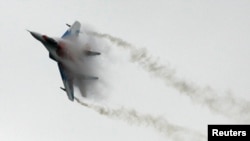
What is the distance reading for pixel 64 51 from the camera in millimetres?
86062

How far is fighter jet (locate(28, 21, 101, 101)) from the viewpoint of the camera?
8544 centimetres

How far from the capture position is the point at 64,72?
90688 millimetres

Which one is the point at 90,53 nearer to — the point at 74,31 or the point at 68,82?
the point at 74,31

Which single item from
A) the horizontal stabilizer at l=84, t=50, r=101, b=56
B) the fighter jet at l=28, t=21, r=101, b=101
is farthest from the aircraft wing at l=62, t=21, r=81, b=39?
the horizontal stabilizer at l=84, t=50, r=101, b=56

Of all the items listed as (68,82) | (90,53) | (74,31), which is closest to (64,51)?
(90,53)

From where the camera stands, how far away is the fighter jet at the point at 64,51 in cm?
8544

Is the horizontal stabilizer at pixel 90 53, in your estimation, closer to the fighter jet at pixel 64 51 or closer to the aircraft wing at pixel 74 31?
the fighter jet at pixel 64 51

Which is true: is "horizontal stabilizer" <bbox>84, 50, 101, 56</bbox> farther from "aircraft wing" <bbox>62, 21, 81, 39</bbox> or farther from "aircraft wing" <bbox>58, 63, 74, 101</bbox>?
"aircraft wing" <bbox>58, 63, 74, 101</bbox>

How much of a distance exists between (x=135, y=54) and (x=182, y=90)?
910cm

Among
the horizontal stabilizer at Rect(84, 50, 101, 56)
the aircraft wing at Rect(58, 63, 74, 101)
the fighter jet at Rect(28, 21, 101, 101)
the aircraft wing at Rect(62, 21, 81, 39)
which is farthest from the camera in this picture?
the aircraft wing at Rect(58, 63, 74, 101)

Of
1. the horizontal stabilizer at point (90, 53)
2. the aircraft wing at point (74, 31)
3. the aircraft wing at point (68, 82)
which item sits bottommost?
the aircraft wing at point (68, 82)

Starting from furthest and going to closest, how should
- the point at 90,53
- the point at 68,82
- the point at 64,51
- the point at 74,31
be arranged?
the point at 68,82 < the point at 74,31 < the point at 64,51 < the point at 90,53

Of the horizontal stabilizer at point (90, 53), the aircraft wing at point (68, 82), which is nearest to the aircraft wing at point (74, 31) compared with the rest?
the aircraft wing at point (68, 82)

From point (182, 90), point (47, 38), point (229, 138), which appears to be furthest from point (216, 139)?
point (47, 38)
